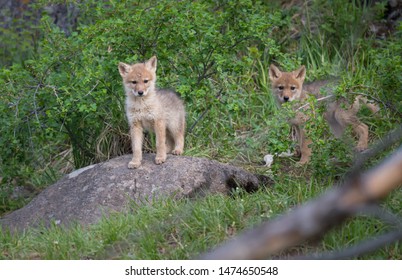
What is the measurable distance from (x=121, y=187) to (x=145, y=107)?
947mm

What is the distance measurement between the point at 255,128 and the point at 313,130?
2633mm

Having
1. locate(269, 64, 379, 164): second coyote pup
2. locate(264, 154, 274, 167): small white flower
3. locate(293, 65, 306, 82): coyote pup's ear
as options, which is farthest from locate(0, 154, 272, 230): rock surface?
locate(293, 65, 306, 82): coyote pup's ear

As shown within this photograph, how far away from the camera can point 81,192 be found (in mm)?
6801

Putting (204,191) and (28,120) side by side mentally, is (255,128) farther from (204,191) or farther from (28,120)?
(28,120)

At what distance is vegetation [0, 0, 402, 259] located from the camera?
18.1 ft

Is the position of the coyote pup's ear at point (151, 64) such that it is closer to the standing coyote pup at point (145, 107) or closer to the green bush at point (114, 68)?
the standing coyote pup at point (145, 107)

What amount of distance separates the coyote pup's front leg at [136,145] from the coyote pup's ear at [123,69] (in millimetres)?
586

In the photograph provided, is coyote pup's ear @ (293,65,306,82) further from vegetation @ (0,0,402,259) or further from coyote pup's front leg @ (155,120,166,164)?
coyote pup's front leg @ (155,120,166,164)

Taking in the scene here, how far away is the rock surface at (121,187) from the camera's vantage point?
6562 millimetres

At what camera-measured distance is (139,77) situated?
22.9 feet

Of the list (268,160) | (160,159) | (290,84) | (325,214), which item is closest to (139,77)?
(160,159)

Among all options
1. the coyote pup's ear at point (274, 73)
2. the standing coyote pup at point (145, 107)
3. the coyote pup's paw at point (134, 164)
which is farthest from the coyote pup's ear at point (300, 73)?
the coyote pup's paw at point (134, 164)

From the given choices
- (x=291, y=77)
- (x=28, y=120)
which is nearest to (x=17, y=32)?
(x=28, y=120)

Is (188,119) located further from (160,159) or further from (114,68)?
(160,159)
